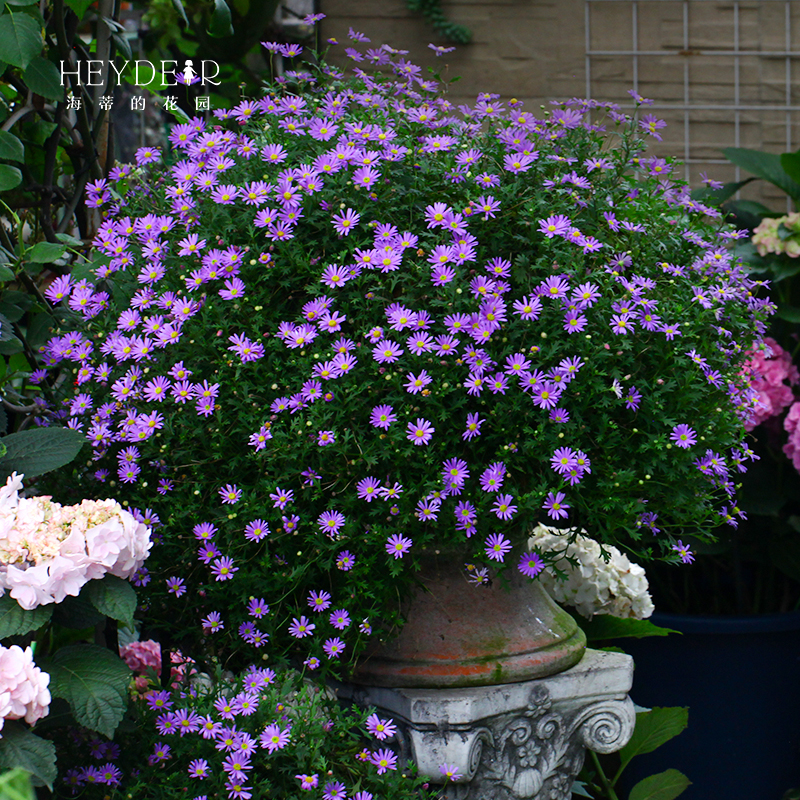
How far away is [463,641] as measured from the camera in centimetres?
119

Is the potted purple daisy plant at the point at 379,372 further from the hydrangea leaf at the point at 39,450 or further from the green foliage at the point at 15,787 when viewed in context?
the green foliage at the point at 15,787

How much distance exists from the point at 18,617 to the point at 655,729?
1.16m

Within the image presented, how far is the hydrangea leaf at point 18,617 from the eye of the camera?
0.91m

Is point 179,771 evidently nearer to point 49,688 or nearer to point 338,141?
point 49,688

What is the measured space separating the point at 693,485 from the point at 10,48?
118 cm

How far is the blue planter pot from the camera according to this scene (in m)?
1.94

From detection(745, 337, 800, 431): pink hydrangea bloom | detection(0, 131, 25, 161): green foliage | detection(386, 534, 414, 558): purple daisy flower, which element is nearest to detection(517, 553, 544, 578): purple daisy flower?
detection(386, 534, 414, 558): purple daisy flower

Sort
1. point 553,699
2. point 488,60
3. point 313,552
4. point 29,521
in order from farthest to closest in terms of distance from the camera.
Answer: point 488,60, point 553,699, point 313,552, point 29,521

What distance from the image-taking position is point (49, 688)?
3.19 feet

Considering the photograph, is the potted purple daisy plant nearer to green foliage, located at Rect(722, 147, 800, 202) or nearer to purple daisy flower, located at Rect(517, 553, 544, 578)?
purple daisy flower, located at Rect(517, 553, 544, 578)

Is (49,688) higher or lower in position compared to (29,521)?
lower

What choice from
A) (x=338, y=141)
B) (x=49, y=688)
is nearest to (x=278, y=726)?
(x=49, y=688)

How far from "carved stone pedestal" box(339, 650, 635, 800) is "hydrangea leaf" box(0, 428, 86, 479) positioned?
1.68 ft

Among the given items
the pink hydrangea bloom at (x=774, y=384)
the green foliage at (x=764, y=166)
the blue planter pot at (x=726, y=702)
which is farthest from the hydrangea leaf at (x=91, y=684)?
the green foliage at (x=764, y=166)
